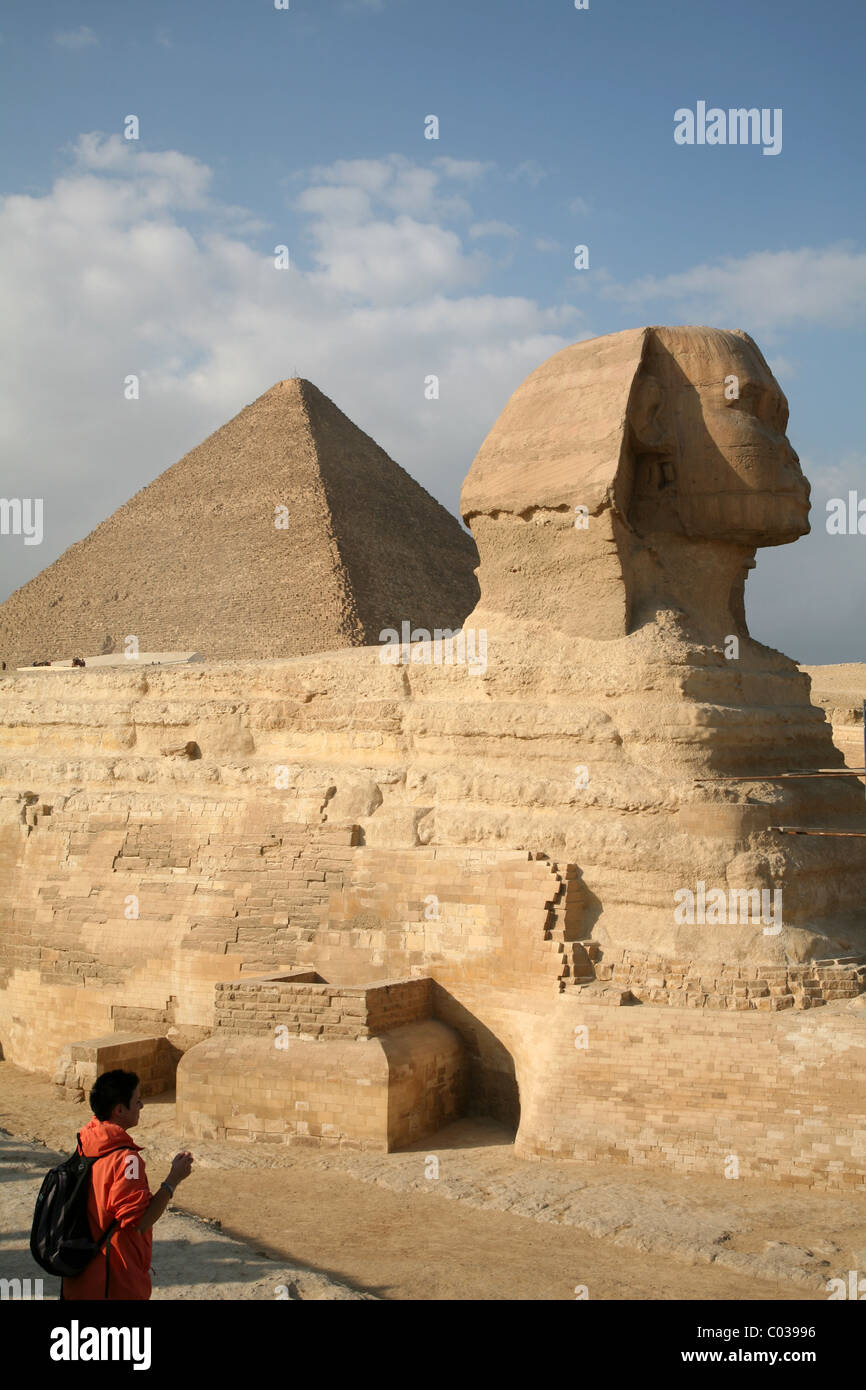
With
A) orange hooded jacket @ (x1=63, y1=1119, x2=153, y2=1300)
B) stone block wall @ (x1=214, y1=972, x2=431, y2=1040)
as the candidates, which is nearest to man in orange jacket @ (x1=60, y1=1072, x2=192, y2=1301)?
orange hooded jacket @ (x1=63, y1=1119, x2=153, y2=1300)

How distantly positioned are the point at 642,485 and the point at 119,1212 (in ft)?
20.3

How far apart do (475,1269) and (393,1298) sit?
1.65 ft

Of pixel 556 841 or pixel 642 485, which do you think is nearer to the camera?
pixel 556 841

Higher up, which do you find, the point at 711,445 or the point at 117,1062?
the point at 711,445

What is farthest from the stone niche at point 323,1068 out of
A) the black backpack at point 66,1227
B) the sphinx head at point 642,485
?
the black backpack at point 66,1227

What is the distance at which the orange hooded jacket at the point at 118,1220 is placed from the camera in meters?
3.63

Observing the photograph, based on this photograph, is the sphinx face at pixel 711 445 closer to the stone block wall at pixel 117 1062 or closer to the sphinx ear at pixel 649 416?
the sphinx ear at pixel 649 416

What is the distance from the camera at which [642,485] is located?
8.54 m

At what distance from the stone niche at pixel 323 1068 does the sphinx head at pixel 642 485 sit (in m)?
2.82

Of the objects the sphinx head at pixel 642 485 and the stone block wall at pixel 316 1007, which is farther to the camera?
the sphinx head at pixel 642 485
